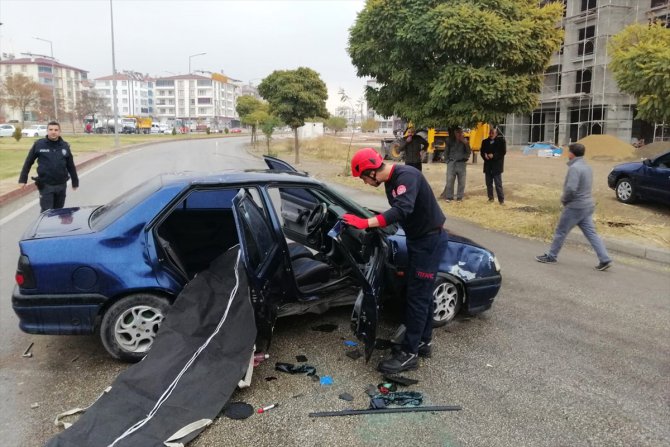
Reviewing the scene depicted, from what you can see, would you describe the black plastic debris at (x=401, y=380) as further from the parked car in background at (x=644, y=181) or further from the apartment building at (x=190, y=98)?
the apartment building at (x=190, y=98)

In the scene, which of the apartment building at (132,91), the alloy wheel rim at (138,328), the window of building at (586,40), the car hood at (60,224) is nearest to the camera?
the alloy wheel rim at (138,328)

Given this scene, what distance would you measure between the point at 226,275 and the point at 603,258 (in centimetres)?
530

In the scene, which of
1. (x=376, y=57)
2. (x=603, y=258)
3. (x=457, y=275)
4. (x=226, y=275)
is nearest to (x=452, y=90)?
(x=376, y=57)

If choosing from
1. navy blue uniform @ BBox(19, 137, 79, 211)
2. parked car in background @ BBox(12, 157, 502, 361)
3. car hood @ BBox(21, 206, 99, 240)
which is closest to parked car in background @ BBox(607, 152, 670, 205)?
parked car in background @ BBox(12, 157, 502, 361)

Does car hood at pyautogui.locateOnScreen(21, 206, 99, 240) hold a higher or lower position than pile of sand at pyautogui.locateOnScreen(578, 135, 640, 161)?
lower

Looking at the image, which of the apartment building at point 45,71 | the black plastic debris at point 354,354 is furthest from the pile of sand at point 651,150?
the apartment building at point 45,71

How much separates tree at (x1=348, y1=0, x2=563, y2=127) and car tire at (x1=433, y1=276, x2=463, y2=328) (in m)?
6.56

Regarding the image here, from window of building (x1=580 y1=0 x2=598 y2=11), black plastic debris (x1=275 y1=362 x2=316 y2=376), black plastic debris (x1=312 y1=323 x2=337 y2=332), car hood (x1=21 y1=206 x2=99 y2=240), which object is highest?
window of building (x1=580 y1=0 x2=598 y2=11)

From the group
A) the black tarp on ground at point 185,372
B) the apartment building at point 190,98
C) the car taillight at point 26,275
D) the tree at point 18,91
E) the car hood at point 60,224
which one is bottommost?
the black tarp on ground at point 185,372

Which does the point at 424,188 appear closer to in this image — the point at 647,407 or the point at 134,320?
the point at 647,407

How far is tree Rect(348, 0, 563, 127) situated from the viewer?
999cm

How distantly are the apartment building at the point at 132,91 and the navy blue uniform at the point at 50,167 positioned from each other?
141 meters

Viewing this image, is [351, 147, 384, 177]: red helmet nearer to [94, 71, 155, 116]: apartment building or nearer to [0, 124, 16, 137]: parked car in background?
[0, 124, 16, 137]: parked car in background

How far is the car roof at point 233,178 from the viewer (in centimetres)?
409
